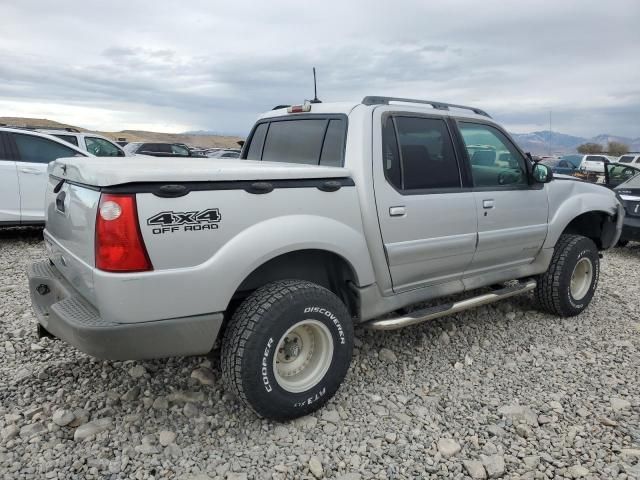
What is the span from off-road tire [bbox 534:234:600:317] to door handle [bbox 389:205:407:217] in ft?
6.85

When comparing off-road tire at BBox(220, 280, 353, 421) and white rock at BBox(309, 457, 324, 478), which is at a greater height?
off-road tire at BBox(220, 280, 353, 421)

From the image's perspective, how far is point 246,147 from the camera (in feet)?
14.9

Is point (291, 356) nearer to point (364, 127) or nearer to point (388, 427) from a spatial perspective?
point (388, 427)

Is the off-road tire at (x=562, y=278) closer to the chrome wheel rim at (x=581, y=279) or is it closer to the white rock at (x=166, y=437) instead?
the chrome wheel rim at (x=581, y=279)

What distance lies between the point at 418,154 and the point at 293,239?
125 cm

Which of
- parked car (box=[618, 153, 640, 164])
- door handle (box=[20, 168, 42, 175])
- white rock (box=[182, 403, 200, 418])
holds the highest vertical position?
door handle (box=[20, 168, 42, 175])

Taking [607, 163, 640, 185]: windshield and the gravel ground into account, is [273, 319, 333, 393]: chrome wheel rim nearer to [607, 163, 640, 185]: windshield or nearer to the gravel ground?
the gravel ground

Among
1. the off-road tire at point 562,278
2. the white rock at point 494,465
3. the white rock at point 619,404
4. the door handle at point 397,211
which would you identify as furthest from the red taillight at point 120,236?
the off-road tire at point 562,278

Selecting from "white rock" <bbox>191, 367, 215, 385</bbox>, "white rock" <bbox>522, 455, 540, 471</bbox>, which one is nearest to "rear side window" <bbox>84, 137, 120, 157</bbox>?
"white rock" <bbox>191, 367, 215, 385</bbox>

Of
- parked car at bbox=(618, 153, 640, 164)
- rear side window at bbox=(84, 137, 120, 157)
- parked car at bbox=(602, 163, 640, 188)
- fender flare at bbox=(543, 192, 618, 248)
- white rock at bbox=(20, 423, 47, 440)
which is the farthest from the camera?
parked car at bbox=(618, 153, 640, 164)

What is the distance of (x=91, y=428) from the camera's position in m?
2.82

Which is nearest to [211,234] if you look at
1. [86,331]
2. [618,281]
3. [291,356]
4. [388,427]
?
[86,331]

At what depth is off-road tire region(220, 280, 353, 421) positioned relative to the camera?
2668 millimetres

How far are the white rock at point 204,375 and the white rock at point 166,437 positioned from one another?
536mm
